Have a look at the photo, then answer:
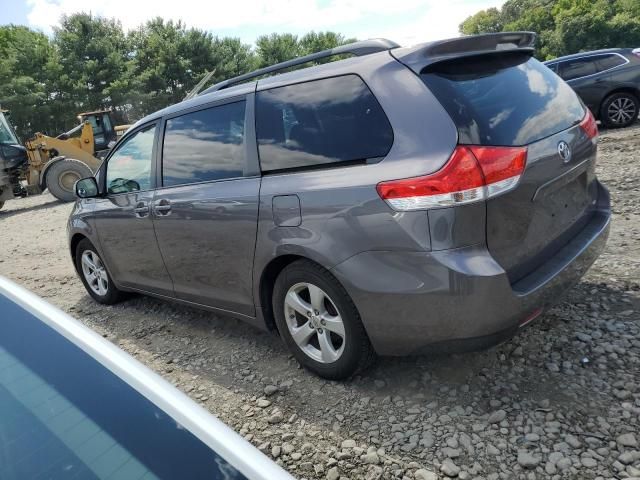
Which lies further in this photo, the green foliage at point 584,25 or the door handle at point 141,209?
the green foliage at point 584,25

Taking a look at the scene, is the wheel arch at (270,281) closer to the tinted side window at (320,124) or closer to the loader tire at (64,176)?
the tinted side window at (320,124)

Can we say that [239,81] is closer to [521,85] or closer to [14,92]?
[521,85]

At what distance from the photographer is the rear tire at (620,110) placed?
10156 mm

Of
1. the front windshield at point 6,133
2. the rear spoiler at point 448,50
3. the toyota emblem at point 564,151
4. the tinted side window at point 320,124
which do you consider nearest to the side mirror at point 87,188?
the tinted side window at point 320,124

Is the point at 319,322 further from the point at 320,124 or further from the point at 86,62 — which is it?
the point at 86,62

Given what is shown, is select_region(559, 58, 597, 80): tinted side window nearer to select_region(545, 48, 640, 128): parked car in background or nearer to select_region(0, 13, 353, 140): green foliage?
select_region(545, 48, 640, 128): parked car in background

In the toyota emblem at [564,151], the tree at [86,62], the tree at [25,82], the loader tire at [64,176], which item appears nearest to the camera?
the toyota emblem at [564,151]

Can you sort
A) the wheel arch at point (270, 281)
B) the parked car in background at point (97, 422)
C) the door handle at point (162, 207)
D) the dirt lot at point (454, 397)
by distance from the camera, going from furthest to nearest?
the door handle at point (162, 207)
the wheel arch at point (270, 281)
the dirt lot at point (454, 397)
the parked car in background at point (97, 422)

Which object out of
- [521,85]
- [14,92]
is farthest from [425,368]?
[14,92]

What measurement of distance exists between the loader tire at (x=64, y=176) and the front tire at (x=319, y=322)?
41.1 ft

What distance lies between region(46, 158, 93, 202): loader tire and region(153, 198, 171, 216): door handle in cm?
1140

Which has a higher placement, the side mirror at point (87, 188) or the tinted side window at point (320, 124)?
the tinted side window at point (320, 124)

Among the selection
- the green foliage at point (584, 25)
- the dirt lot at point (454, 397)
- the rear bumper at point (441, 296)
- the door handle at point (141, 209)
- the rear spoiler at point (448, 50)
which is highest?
the green foliage at point (584, 25)

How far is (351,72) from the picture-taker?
8.66 feet
